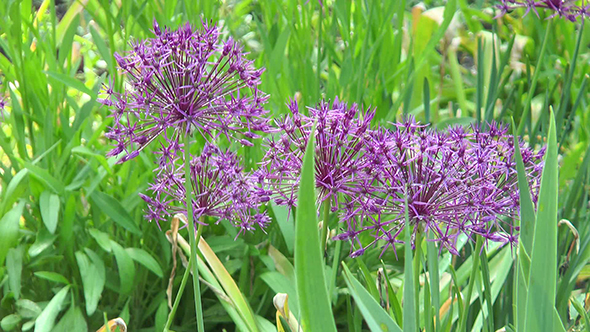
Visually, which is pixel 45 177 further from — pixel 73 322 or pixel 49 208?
pixel 73 322

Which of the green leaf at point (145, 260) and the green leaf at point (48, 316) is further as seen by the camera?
the green leaf at point (145, 260)

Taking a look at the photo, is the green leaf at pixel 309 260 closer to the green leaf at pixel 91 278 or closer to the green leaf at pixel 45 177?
the green leaf at pixel 91 278

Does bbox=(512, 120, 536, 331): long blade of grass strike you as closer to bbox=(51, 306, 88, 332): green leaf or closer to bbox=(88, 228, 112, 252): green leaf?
bbox=(88, 228, 112, 252): green leaf

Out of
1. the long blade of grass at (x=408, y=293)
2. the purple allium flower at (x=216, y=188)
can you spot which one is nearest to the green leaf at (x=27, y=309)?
the purple allium flower at (x=216, y=188)

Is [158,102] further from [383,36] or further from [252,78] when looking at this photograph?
[383,36]

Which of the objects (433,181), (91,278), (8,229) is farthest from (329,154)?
(8,229)

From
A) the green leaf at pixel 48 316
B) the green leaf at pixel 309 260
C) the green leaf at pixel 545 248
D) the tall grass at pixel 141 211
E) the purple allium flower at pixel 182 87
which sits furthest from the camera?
the tall grass at pixel 141 211

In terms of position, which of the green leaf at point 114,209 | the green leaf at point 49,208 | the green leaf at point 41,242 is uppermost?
the green leaf at point 49,208
